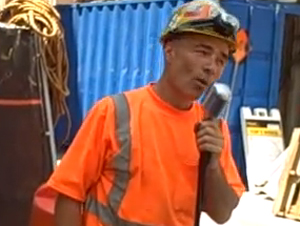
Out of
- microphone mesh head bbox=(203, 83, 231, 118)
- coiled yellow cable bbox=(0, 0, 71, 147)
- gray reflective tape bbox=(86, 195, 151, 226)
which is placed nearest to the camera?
microphone mesh head bbox=(203, 83, 231, 118)

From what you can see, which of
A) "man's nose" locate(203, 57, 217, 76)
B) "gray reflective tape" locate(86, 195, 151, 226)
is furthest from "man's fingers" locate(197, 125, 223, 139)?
"gray reflective tape" locate(86, 195, 151, 226)

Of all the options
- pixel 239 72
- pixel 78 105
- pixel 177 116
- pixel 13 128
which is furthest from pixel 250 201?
pixel 177 116

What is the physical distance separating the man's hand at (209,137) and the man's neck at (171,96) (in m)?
0.10

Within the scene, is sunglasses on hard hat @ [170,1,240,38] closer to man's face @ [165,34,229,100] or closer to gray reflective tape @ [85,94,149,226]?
man's face @ [165,34,229,100]

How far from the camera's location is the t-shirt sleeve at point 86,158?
141 cm

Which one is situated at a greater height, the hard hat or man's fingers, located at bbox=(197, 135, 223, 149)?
the hard hat

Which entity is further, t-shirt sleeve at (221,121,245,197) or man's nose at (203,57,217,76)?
t-shirt sleeve at (221,121,245,197)

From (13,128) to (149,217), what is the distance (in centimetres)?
217

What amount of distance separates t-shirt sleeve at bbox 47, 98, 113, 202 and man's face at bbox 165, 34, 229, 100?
0.14m

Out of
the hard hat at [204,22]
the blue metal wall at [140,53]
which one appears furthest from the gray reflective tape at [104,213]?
the blue metal wall at [140,53]

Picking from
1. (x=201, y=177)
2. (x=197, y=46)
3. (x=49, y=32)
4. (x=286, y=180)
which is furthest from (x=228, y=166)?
(x=49, y=32)

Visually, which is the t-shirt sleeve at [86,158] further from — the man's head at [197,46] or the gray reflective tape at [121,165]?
the man's head at [197,46]

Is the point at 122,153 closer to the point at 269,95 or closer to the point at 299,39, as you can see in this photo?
the point at 269,95

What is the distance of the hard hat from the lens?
139cm
